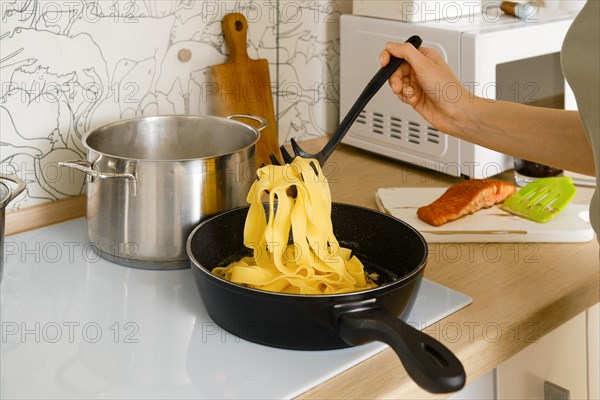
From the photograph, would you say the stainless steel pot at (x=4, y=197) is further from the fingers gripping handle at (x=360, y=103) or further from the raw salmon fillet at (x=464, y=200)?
the raw salmon fillet at (x=464, y=200)

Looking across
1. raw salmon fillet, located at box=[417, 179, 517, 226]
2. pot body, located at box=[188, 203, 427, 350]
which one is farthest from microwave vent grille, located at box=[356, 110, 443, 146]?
pot body, located at box=[188, 203, 427, 350]

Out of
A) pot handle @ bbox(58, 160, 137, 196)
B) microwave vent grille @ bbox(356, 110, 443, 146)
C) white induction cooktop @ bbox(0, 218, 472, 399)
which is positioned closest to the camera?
white induction cooktop @ bbox(0, 218, 472, 399)

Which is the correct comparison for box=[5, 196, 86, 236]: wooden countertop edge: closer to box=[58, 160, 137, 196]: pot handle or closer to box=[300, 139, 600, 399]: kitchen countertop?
box=[58, 160, 137, 196]: pot handle

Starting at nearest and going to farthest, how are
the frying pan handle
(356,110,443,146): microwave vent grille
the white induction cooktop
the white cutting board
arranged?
1. the frying pan handle
2. the white induction cooktop
3. the white cutting board
4. (356,110,443,146): microwave vent grille

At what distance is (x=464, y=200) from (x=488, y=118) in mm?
222

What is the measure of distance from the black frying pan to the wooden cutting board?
0.42m

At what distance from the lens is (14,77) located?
4.28 feet

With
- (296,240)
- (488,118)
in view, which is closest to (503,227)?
(488,118)

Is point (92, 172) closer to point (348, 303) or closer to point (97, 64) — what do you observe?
point (97, 64)

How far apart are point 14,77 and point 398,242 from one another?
2.24 ft

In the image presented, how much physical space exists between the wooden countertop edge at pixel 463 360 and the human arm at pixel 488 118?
0.20 metres

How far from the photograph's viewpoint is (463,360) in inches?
39.3

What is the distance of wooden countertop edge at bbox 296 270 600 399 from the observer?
2.97 ft

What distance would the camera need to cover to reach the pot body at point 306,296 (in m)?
0.92
